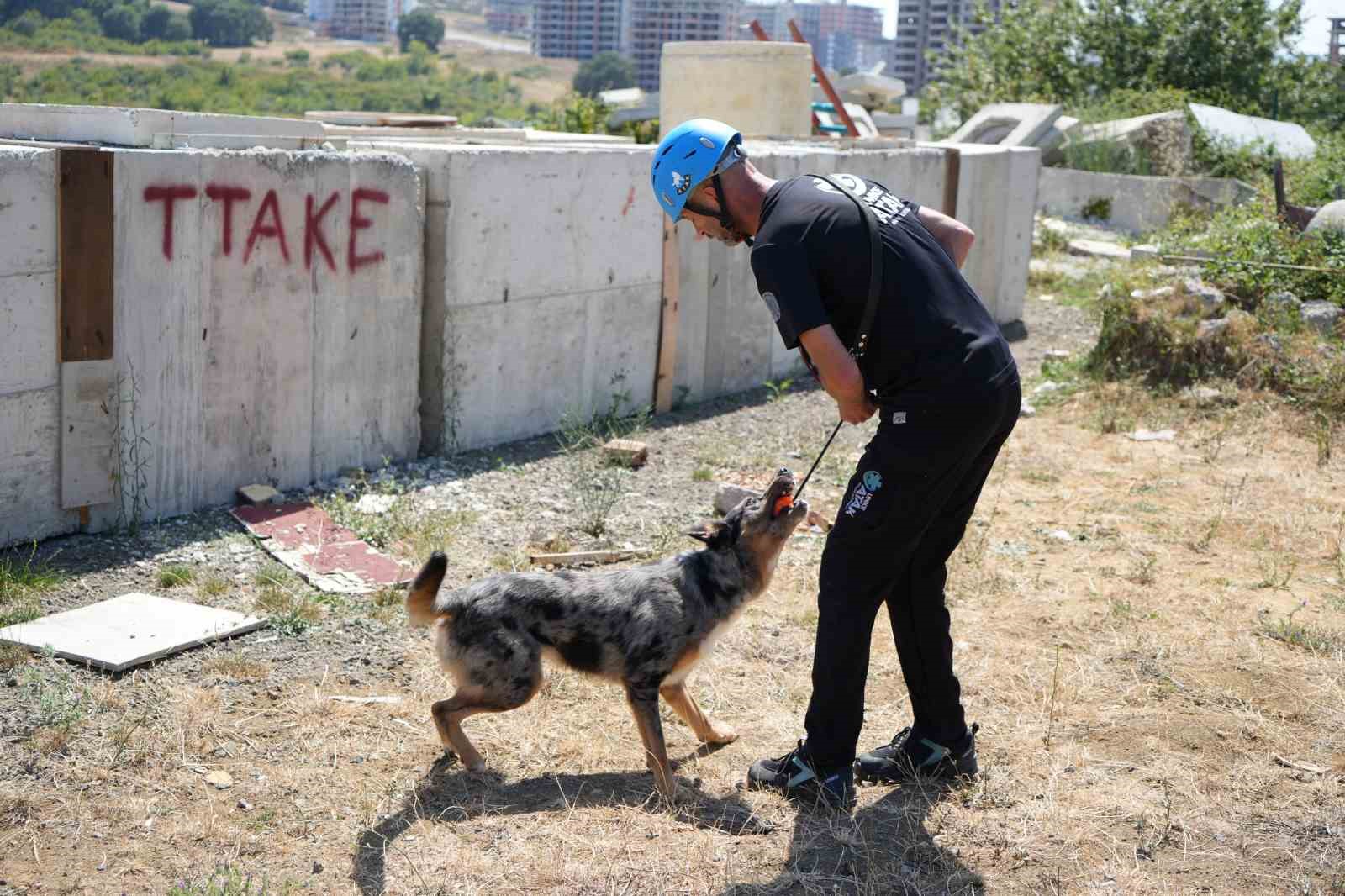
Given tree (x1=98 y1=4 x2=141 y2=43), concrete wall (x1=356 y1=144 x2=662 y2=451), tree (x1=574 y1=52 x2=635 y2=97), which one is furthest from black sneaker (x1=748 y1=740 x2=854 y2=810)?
tree (x1=574 y1=52 x2=635 y2=97)

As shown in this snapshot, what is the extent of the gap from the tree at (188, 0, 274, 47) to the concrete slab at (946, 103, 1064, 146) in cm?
4442

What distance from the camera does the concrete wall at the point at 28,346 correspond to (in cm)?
602

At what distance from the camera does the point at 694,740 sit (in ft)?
15.9

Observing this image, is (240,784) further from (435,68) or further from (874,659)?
(435,68)

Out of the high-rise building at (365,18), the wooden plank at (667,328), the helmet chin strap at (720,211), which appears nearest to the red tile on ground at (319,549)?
the helmet chin strap at (720,211)

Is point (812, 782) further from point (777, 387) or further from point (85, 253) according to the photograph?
point (777, 387)

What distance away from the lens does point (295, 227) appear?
725 centimetres

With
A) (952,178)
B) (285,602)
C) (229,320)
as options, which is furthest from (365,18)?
(285,602)

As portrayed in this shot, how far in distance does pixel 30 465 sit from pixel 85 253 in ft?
3.43

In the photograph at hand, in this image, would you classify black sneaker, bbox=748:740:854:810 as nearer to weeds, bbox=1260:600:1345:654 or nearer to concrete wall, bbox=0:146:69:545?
weeds, bbox=1260:600:1345:654

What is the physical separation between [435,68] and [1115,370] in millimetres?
68842

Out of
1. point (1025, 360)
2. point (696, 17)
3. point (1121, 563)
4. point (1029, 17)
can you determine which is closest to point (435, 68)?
point (696, 17)

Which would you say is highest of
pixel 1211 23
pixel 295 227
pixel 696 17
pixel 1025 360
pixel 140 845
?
pixel 696 17

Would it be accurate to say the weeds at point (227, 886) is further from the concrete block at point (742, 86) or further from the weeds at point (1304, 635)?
the concrete block at point (742, 86)
